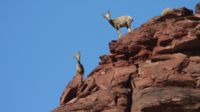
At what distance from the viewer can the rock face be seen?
39.1 metres

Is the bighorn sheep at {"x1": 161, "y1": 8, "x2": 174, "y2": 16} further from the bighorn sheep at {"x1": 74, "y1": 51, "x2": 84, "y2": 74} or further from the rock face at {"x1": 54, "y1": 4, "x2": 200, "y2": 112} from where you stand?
the bighorn sheep at {"x1": 74, "y1": 51, "x2": 84, "y2": 74}

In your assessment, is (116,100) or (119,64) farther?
(119,64)

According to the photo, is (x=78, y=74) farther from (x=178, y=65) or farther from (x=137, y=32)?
(x=178, y=65)

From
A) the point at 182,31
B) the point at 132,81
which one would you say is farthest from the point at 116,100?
the point at 182,31

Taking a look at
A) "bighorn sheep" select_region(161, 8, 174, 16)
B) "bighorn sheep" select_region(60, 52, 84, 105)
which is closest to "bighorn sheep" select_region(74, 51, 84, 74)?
"bighorn sheep" select_region(60, 52, 84, 105)

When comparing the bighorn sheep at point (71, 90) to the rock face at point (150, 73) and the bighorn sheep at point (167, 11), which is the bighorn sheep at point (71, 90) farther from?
the bighorn sheep at point (167, 11)


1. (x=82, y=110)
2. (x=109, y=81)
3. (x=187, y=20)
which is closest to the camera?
(x=82, y=110)

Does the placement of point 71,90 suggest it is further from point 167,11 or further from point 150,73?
point 167,11

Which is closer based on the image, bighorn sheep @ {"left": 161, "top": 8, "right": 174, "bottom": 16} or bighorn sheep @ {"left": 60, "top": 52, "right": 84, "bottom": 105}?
bighorn sheep @ {"left": 60, "top": 52, "right": 84, "bottom": 105}

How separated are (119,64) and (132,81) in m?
3.39

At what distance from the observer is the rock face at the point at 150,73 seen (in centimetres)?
3906

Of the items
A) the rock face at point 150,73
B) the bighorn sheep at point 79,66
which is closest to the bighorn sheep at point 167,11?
the rock face at point 150,73

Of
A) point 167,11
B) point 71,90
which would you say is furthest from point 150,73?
point 167,11

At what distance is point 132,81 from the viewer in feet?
142
